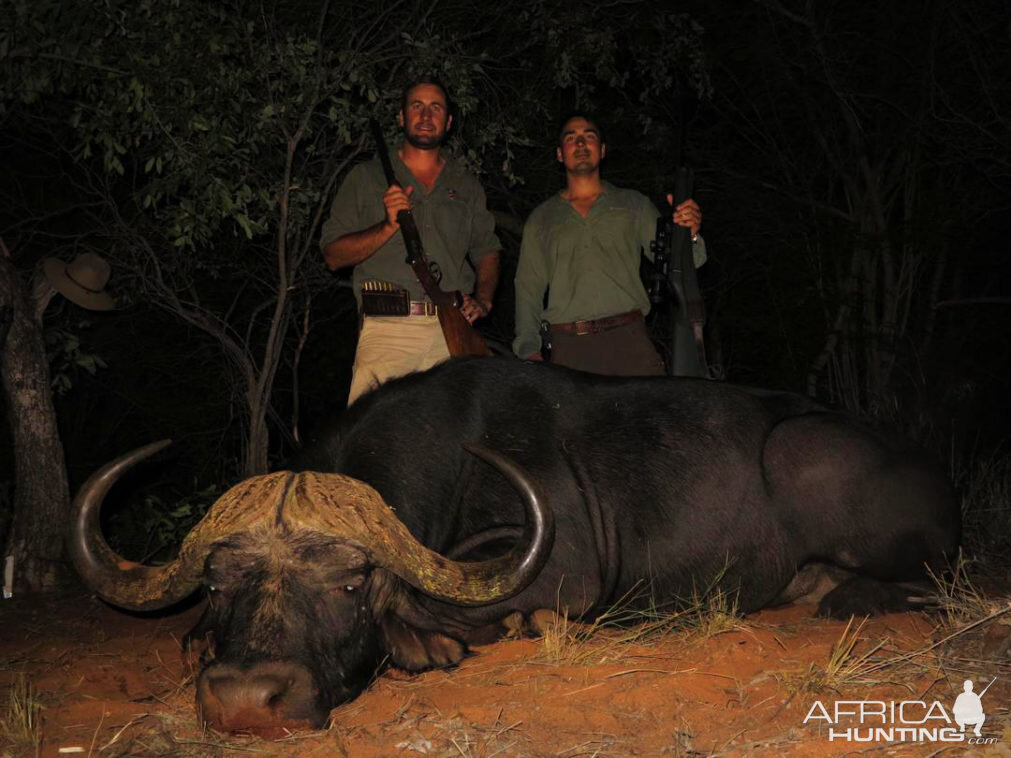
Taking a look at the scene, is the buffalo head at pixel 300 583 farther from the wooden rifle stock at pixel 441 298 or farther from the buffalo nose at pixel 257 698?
the wooden rifle stock at pixel 441 298

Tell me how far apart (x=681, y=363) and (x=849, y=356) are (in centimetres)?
490

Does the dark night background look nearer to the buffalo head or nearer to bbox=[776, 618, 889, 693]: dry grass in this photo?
the buffalo head

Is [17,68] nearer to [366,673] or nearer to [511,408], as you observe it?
[511,408]

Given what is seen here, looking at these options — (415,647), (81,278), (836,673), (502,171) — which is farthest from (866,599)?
(81,278)

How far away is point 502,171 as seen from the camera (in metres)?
8.16

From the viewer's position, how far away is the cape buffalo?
11.7 ft

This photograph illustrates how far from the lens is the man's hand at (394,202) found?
5.10m

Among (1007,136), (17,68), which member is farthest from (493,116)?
(1007,136)

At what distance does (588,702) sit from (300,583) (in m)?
1.08

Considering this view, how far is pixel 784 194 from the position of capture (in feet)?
35.4

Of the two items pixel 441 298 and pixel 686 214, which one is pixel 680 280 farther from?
pixel 441 298

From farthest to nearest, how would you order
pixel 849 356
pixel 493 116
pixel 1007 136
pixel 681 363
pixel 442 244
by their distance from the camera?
pixel 849 356, pixel 1007 136, pixel 493 116, pixel 681 363, pixel 442 244

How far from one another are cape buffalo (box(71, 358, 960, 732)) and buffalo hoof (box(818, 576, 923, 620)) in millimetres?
11

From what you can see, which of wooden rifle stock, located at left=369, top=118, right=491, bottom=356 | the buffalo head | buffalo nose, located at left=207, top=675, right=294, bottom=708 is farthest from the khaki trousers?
buffalo nose, located at left=207, top=675, right=294, bottom=708
